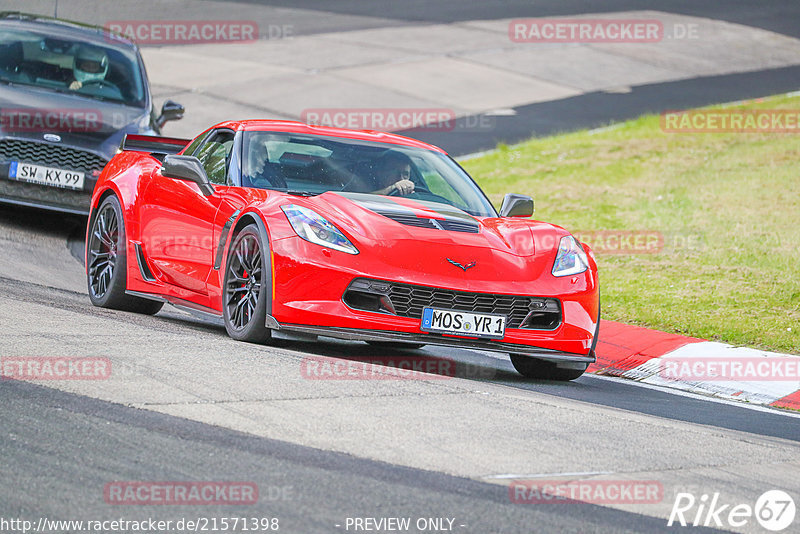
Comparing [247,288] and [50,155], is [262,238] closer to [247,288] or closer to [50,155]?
[247,288]

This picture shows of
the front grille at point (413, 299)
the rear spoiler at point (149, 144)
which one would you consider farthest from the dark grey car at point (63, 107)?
the front grille at point (413, 299)

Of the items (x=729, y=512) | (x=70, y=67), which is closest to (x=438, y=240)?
(x=729, y=512)

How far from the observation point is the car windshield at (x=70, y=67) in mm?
12766

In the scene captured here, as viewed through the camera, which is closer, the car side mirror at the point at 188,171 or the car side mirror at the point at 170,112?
the car side mirror at the point at 188,171

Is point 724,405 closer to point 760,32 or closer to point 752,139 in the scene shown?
point 752,139

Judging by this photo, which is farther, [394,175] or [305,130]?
[305,130]

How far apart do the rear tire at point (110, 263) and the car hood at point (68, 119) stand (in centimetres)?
242

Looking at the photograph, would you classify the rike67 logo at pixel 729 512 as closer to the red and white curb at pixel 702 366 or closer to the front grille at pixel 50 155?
the red and white curb at pixel 702 366

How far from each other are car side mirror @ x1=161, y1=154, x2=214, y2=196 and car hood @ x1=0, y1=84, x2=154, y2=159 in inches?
149

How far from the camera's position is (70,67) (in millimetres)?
13070

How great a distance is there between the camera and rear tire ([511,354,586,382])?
24.9 ft

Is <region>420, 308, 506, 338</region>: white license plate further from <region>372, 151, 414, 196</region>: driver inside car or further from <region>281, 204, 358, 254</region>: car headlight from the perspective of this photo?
Result: <region>372, 151, 414, 196</region>: driver inside car

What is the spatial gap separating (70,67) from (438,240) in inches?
291

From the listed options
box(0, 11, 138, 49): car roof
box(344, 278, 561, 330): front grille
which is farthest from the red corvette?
box(0, 11, 138, 49): car roof
